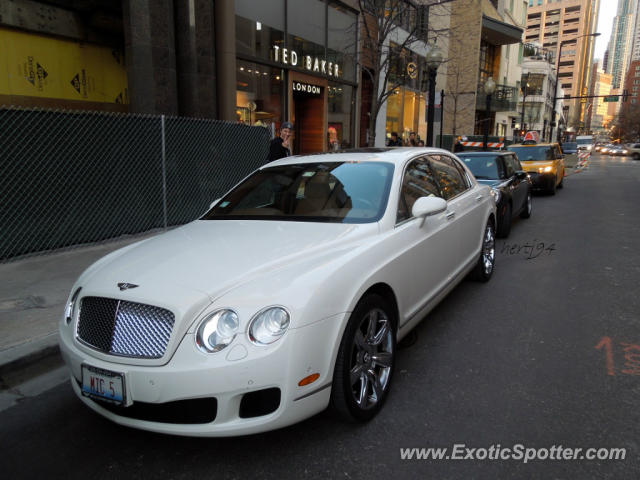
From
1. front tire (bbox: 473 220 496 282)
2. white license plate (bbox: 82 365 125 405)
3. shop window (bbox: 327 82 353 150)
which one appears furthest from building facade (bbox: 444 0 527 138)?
white license plate (bbox: 82 365 125 405)

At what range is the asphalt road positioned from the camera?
2.47 meters

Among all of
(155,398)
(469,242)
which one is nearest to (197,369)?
(155,398)

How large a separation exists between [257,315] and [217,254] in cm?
70

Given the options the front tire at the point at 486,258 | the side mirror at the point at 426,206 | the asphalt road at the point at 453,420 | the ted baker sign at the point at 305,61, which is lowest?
the asphalt road at the point at 453,420

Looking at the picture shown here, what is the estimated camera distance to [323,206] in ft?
12.1

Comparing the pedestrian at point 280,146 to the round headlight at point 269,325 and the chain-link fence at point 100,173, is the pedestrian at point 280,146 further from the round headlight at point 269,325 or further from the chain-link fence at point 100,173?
the round headlight at point 269,325

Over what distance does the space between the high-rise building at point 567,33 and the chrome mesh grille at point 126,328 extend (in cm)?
15766

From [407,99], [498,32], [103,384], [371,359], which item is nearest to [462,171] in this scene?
[371,359]

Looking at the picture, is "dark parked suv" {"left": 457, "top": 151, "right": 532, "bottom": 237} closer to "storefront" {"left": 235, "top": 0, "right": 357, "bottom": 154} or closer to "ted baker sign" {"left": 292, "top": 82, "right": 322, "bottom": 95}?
"storefront" {"left": 235, "top": 0, "right": 357, "bottom": 154}

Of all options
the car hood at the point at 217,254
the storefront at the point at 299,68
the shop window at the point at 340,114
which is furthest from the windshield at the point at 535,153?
the car hood at the point at 217,254

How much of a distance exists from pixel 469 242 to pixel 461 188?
0.60 m

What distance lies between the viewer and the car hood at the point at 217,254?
256 centimetres

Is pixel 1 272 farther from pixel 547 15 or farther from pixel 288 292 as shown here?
pixel 547 15

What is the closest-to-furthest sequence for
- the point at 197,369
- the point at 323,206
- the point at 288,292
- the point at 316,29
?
the point at 197,369, the point at 288,292, the point at 323,206, the point at 316,29
